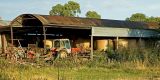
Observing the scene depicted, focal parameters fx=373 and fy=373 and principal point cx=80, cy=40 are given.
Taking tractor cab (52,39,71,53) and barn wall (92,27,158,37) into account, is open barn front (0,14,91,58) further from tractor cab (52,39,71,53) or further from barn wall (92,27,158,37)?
barn wall (92,27,158,37)

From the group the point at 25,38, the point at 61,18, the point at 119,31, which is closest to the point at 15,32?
the point at 25,38

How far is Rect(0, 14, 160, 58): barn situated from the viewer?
31.7 meters

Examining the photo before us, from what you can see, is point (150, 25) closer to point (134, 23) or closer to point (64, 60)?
point (134, 23)

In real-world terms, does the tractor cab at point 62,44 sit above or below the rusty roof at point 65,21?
below

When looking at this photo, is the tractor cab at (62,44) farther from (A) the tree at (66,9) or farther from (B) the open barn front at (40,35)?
(A) the tree at (66,9)

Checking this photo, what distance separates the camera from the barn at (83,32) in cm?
3170

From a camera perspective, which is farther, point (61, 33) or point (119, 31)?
point (61, 33)

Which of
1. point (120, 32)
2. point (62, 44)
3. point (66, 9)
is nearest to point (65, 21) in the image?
point (62, 44)

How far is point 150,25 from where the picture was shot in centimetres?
4106

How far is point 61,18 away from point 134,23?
10.7 m

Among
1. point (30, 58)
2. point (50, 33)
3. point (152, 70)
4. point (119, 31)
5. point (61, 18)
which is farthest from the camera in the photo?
point (50, 33)

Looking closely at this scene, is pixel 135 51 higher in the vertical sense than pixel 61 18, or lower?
lower

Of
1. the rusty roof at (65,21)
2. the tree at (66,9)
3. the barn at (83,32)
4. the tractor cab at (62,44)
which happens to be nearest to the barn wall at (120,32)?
the barn at (83,32)

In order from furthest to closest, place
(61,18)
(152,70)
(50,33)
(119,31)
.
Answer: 1. (50,33)
2. (119,31)
3. (61,18)
4. (152,70)
